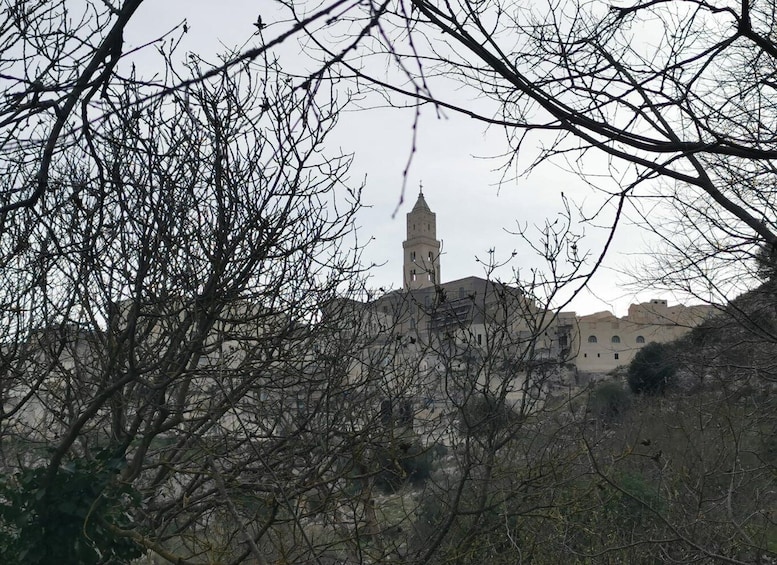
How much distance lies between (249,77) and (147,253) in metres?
1.78

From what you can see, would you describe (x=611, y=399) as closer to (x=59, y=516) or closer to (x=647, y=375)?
(x=647, y=375)

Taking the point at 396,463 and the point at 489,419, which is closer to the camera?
the point at 396,463

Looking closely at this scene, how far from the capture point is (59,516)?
3.66m

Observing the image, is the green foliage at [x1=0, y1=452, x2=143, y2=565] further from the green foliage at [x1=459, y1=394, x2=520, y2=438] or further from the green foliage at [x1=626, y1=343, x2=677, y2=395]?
the green foliage at [x1=626, y1=343, x2=677, y2=395]

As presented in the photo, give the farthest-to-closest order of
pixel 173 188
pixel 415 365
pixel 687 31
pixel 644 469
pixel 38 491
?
pixel 644 469, pixel 415 365, pixel 173 188, pixel 38 491, pixel 687 31

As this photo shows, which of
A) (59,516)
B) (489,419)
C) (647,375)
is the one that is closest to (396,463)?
(489,419)

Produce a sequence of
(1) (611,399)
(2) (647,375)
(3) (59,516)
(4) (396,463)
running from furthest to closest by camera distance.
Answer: (1) (611,399) → (2) (647,375) → (4) (396,463) → (3) (59,516)

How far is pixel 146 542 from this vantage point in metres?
3.37

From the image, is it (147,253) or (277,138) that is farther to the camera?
(277,138)

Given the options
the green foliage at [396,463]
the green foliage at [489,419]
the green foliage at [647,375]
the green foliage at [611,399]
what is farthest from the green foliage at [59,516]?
the green foliage at [647,375]

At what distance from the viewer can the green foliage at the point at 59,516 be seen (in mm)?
3639

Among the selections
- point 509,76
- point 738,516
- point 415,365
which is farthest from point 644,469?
point 509,76

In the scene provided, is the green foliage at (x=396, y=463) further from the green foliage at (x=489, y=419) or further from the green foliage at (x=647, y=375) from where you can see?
the green foliage at (x=647, y=375)

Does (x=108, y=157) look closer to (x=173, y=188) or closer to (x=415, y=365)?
(x=173, y=188)
